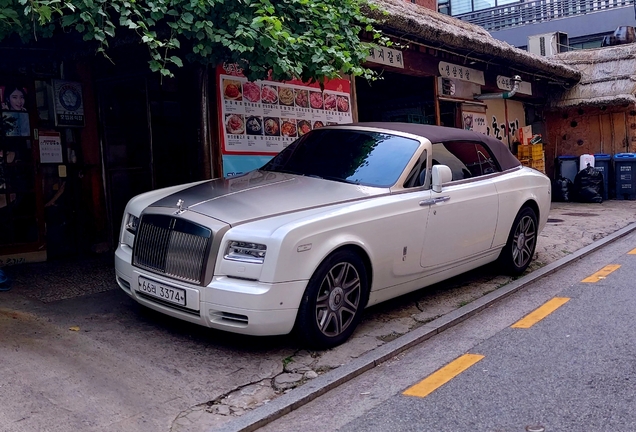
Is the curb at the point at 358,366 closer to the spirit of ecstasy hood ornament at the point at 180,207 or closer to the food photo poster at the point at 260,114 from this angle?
the spirit of ecstasy hood ornament at the point at 180,207

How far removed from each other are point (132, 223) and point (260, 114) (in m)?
3.16

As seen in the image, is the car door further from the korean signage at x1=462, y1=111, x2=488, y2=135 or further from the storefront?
the korean signage at x1=462, y1=111, x2=488, y2=135

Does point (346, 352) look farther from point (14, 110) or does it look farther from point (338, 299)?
point (14, 110)

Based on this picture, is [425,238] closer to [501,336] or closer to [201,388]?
[501,336]

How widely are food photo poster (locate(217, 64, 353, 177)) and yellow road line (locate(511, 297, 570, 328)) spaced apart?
3742 millimetres

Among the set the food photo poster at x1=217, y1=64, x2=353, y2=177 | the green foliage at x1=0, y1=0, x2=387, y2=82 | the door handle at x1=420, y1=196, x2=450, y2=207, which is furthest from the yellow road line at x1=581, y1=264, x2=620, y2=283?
the food photo poster at x1=217, y1=64, x2=353, y2=177

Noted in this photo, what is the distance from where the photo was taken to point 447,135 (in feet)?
21.2

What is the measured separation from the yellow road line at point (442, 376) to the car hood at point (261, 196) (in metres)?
1.52

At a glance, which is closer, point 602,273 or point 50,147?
point 602,273

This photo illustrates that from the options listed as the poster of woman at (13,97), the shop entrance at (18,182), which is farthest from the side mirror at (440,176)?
the poster of woman at (13,97)

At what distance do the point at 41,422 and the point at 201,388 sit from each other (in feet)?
3.29

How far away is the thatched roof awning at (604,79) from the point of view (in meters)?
16.1

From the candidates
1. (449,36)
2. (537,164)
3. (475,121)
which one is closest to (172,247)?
(449,36)

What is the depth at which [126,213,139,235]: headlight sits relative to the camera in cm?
527
